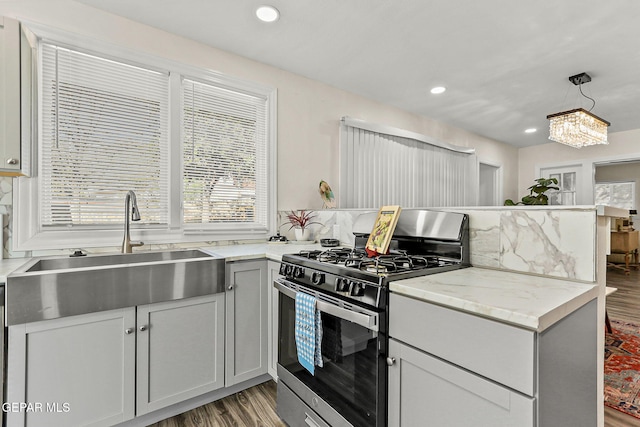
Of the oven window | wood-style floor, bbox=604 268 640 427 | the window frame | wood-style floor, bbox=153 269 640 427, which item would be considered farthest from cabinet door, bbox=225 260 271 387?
wood-style floor, bbox=604 268 640 427

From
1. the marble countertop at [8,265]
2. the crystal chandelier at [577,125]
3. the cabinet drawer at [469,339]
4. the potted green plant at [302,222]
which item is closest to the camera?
the cabinet drawer at [469,339]

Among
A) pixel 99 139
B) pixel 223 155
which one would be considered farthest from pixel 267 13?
pixel 99 139

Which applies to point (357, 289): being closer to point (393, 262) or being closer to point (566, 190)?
point (393, 262)

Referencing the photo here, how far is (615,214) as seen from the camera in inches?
50.7

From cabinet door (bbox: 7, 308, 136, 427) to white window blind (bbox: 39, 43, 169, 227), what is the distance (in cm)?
81

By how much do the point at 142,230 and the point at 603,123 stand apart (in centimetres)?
483

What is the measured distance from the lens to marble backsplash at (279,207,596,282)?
124cm

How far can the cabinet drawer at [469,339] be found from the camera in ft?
2.78

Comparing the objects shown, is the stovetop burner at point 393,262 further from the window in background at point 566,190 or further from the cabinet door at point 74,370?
the window in background at point 566,190

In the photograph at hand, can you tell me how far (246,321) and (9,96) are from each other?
1776mm

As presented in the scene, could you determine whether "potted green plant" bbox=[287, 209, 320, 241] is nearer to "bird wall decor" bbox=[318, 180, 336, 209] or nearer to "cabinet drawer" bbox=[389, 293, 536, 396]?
"bird wall decor" bbox=[318, 180, 336, 209]

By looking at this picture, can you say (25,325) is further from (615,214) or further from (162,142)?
(615,214)

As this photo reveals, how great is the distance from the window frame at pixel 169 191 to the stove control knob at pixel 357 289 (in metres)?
1.55

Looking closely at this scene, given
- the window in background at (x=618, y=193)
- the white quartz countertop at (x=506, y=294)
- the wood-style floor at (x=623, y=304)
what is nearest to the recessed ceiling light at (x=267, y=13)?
the white quartz countertop at (x=506, y=294)
